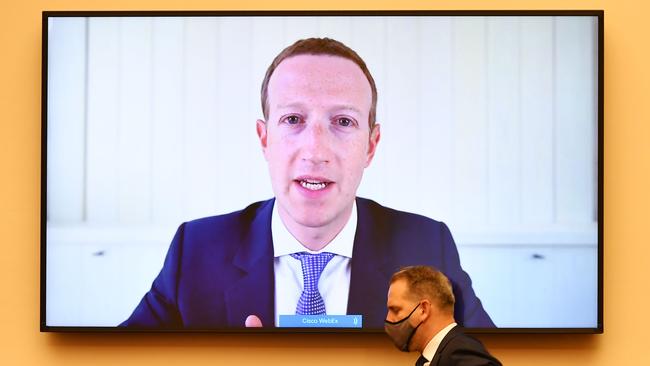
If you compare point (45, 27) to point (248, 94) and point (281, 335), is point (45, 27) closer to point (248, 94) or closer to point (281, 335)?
point (248, 94)

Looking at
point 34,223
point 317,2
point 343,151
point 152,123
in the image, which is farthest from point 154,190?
point 317,2

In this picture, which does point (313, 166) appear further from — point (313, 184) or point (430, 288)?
point (430, 288)

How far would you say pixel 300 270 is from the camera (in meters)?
3.97

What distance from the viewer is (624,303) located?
3992 mm

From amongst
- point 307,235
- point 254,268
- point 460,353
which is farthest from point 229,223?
point 460,353

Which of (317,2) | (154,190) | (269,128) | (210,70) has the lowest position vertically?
(154,190)

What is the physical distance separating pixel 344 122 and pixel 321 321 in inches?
32.2

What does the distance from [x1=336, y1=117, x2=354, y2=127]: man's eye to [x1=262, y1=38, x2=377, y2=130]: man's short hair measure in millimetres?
81

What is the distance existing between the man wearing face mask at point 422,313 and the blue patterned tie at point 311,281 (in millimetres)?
904

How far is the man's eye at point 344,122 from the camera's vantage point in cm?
396

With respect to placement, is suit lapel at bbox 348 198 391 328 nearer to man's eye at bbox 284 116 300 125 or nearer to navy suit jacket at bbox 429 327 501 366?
man's eye at bbox 284 116 300 125

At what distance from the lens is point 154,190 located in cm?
398

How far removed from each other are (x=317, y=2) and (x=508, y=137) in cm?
98

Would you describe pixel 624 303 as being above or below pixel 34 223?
below
